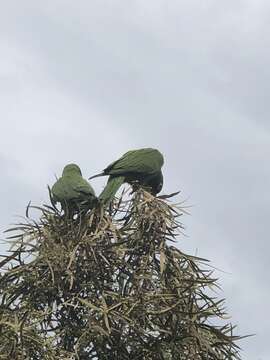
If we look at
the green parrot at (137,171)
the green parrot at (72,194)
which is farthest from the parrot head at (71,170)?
the green parrot at (137,171)

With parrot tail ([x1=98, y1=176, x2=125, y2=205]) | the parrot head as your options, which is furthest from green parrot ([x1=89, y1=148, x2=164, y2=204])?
the parrot head

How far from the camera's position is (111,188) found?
25.7 feet

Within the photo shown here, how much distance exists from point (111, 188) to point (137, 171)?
344 mm

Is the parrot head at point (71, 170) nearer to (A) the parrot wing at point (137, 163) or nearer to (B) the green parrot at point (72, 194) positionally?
(B) the green parrot at point (72, 194)

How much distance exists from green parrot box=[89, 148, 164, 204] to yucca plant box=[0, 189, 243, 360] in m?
0.79

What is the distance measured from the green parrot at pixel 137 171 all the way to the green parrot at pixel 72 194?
Answer: 36 cm

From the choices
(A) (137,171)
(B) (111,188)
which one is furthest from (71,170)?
(A) (137,171)

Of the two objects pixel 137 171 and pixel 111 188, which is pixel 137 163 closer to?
pixel 137 171

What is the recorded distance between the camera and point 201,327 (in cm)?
669

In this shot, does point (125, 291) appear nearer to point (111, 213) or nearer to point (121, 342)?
point (121, 342)

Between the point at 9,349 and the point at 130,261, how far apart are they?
4.01ft

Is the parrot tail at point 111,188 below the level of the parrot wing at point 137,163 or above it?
below

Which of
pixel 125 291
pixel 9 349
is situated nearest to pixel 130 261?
pixel 125 291

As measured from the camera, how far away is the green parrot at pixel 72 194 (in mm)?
7359
